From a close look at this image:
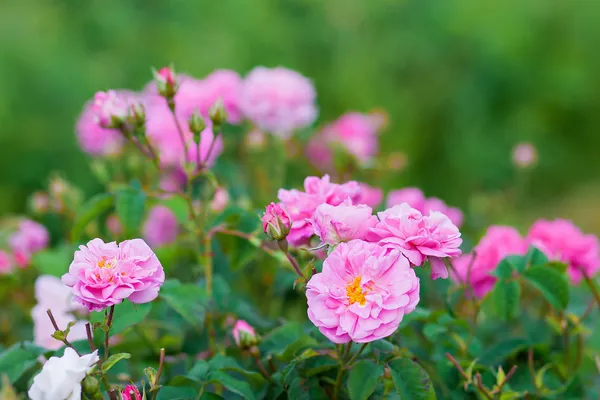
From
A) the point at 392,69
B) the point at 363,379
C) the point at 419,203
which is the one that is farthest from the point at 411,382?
the point at 392,69

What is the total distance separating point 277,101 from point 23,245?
1.72 feet

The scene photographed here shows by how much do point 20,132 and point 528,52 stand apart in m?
2.02

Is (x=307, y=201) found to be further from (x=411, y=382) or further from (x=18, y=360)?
(x=18, y=360)

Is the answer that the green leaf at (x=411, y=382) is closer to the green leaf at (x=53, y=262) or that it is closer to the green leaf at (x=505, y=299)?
the green leaf at (x=505, y=299)

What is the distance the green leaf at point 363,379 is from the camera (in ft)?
2.38

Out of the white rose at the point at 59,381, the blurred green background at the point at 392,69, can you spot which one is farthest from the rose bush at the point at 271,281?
the blurred green background at the point at 392,69

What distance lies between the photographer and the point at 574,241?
1.12 metres

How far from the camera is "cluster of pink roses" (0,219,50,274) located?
49.2 inches

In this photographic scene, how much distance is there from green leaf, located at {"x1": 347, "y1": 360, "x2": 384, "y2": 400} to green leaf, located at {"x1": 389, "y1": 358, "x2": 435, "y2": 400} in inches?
0.7

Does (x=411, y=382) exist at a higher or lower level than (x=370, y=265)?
lower

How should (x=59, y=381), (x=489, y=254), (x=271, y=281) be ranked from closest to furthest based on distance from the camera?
(x=59, y=381)
(x=489, y=254)
(x=271, y=281)

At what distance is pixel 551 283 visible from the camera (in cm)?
91

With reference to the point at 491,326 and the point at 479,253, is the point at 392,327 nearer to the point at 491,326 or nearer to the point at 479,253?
the point at 479,253

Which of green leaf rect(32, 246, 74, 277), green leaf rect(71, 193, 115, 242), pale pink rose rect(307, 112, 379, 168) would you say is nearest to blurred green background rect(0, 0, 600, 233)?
pale pink rose rect(307, 112, 379, 168)
